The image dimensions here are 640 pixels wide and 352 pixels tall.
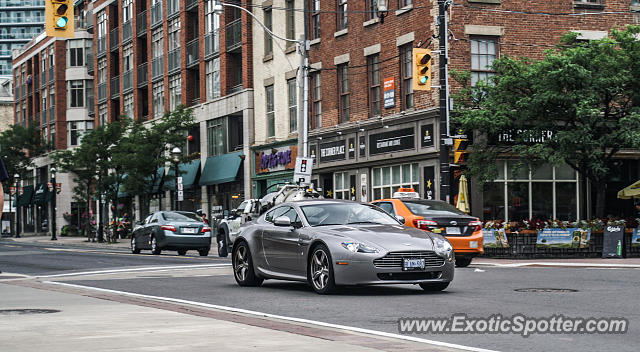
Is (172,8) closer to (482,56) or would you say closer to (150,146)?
(150,146)

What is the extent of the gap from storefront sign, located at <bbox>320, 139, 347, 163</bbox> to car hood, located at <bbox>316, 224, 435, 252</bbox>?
2392 cm

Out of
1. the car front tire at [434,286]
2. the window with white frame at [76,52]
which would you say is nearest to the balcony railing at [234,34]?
the window with white frame at [76,52]

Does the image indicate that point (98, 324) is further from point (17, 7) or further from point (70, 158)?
point (17, 7)

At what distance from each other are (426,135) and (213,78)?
2090 centimetres

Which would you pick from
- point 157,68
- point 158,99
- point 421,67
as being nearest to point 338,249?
point 421,67

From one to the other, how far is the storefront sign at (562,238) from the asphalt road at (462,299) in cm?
649

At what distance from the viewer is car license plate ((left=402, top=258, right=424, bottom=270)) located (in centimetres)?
1316

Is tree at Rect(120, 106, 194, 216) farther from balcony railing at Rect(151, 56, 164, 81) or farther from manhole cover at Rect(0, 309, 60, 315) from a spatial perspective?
manhole cover at Rect(0, 309, 60, 315)

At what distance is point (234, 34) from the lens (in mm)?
47625

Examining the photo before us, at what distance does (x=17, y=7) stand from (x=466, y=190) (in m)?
141

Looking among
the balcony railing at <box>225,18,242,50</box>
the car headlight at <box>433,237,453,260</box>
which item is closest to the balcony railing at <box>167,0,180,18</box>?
the balcony railing at <box>225,18,242,50</box>

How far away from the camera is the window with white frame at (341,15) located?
37.9 meters

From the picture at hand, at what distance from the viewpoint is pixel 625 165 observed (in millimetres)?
34188

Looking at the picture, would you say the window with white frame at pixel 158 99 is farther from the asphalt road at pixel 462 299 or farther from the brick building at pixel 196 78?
the asphalt road at pixel 462 299
